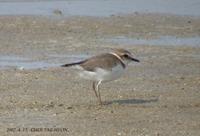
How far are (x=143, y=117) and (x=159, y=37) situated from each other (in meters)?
7.37

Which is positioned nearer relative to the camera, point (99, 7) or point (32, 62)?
point (32, 62)

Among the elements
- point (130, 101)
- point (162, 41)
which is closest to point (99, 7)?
point (162, 41)

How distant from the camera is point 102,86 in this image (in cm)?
1295

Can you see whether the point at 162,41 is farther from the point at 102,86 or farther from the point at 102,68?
the point at 102,68

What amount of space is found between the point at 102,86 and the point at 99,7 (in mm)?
9419

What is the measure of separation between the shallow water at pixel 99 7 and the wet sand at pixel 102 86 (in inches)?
44.2

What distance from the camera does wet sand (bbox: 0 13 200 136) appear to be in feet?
33.4

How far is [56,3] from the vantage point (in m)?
23.2

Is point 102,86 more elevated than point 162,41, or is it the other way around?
point 102,86

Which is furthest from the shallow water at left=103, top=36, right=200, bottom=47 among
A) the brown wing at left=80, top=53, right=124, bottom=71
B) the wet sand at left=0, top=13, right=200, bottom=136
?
the brown wing at left=80, top=53, right=124, bottom=71

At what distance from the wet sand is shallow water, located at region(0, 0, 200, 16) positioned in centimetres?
112

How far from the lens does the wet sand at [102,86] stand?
10195mm

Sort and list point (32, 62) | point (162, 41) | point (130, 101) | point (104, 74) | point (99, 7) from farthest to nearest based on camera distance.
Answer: point (99, 7) → point (162, 41) → point (32, 62) → point (130, 101) → point (104, 74)

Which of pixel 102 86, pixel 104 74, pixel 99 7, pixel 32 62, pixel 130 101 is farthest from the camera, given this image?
pixel 99 7
